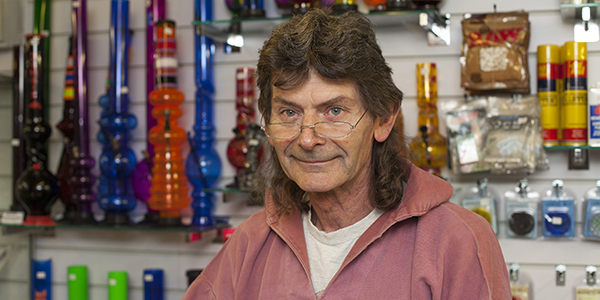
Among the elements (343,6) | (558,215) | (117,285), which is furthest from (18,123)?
(558,215)

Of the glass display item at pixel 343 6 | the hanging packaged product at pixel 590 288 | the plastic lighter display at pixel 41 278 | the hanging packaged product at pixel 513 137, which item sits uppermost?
the glass display item at pixel 343 6

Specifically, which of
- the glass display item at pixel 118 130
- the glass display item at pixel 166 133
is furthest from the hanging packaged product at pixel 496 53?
the glass display item at pixel 118 130

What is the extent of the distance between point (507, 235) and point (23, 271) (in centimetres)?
222

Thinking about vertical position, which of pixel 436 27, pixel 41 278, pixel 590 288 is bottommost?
pixel 41 278

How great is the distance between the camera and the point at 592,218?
210 centimetres

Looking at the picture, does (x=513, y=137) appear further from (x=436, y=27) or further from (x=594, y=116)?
(x=436, y=27)

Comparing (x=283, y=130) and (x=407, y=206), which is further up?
(x=283, y=130)

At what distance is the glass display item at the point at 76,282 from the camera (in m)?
2.63

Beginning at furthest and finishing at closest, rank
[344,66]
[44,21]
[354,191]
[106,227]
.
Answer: [44,21]
[106,227]
[354,191]
[344,66]

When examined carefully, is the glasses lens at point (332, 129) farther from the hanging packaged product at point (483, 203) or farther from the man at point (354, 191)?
the hanging packaged product at point (483, 203)

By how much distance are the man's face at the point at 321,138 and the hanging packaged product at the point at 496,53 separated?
92 centimetres

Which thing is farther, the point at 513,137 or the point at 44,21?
the point at 44,21

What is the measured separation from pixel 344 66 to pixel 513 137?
1.10 m

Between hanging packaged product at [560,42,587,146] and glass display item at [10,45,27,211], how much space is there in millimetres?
2243
